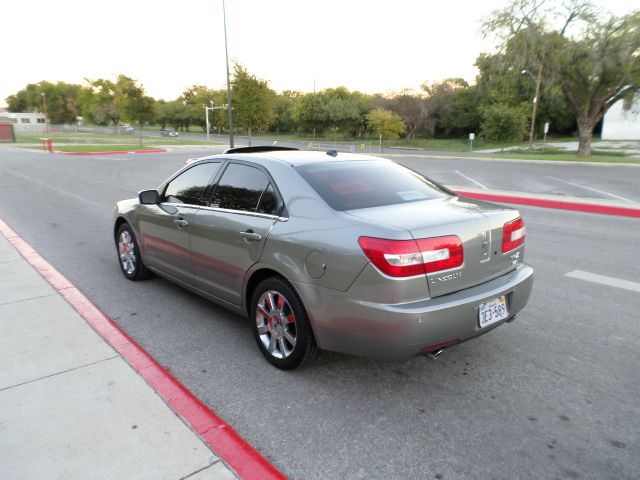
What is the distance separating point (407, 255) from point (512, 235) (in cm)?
110

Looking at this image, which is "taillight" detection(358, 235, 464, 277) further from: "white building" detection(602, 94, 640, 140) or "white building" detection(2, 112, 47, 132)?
"white building" detection(2, 112, 47, 132)

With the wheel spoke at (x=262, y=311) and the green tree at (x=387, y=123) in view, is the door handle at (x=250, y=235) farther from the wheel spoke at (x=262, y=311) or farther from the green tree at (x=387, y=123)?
the green tree at (x=387, y=123)

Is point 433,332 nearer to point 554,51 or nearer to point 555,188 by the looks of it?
point 555,188

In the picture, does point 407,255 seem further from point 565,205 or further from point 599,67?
point 599,67

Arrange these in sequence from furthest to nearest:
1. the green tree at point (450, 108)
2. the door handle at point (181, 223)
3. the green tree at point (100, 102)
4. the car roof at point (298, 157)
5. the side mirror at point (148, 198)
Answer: the green tree at point (100, 102), the green tree at point (450, 108), the side mirror at point (148, 198), the door handle at point (181, 223), the car roof at point (298, 157)

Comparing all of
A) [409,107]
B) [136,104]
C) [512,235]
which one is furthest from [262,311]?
[409,107]

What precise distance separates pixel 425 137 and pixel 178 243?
69.3 metres

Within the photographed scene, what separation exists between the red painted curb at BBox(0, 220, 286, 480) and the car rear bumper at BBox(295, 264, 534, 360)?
2.72ft

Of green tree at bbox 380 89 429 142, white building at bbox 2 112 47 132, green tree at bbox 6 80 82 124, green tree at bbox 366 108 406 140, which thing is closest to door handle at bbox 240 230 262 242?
green tree at bbox 366 108 406 140

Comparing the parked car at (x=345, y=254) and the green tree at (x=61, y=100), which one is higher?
the green tree at (x=61, y=100)

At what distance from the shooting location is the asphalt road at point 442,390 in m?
2.55

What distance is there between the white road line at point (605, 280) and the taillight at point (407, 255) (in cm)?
339

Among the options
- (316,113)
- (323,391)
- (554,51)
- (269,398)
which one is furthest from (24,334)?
(316,113)

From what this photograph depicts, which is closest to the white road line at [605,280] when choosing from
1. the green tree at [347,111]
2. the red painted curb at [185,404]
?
the red painted curb at [185,404]
